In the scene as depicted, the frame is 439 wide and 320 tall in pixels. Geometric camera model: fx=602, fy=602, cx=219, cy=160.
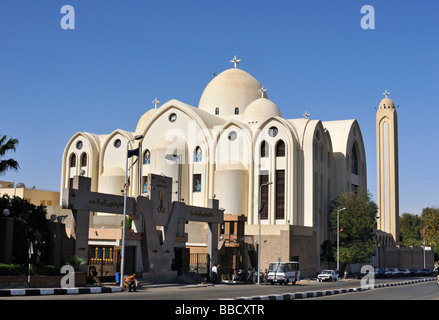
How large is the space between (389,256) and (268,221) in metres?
28.5

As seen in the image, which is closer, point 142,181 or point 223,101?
point 142,181

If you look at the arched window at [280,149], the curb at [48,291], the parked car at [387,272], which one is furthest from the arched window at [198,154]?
the curb at [48,291]

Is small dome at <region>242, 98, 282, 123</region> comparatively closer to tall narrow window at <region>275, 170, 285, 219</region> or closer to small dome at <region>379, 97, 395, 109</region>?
tall narrow window at <region>275, 170, 285, 219</region>

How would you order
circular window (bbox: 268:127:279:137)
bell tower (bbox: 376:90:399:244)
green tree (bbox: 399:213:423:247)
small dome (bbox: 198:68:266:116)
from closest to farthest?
circular window (bbox: 268:127:279:137) < small dome (bbox: 198:68:266:116) < bell tower (bbox: 376:90:399:244) < green tree (bbox: 399:213:423:247)

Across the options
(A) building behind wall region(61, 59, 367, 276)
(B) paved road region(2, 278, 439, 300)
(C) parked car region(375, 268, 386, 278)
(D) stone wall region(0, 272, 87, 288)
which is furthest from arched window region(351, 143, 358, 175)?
(D) stone wall region(0, 272, 87, 288)

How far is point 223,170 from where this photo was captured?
60.0 meters

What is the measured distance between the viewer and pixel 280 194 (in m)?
58.9

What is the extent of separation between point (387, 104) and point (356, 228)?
1249 inches

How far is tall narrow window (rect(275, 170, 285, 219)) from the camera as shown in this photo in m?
58.7

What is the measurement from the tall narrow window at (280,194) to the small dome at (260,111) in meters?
7.47

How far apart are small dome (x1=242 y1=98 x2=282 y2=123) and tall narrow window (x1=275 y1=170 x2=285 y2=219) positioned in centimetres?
747
